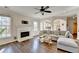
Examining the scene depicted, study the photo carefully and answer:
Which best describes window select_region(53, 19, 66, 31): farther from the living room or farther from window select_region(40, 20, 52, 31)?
window select_region(40, 20, 52, 31)

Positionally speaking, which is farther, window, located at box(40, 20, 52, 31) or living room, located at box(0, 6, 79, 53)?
window, located at box(40, 20, 52, 31)

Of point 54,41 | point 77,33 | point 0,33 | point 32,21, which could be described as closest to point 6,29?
point 0,33

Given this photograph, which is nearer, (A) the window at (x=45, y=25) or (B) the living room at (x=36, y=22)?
(B) the living room at (x=36, y=22)

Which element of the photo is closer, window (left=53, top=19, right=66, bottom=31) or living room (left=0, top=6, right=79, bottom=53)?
living room (left=0, top=6, right=79, bottom=53)

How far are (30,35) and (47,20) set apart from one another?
2.46 feet

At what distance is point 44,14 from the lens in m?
2.31

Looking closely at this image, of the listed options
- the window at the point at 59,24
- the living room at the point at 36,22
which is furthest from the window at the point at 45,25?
the window at the point at 59,24

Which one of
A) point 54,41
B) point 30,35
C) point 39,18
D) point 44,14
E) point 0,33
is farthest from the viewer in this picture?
point 54,41

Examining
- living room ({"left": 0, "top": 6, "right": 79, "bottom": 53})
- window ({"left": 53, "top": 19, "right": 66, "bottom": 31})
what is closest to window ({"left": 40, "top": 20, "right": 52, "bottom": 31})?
living room ({"left": 0, "top": 6, "right": 79, "bottom": 53})

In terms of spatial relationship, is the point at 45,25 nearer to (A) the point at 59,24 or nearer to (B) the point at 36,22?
(B) the point at 36,22

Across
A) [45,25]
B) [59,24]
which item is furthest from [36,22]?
[59,24]

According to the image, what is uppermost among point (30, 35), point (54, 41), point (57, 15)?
point (57, 15)

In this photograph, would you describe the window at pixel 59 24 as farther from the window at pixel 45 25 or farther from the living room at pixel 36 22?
the window at pixel 45 25
